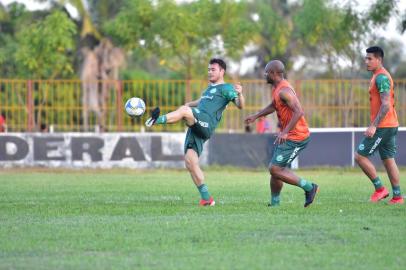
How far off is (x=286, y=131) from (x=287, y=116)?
0.29 metres

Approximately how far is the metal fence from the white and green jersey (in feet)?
45.9

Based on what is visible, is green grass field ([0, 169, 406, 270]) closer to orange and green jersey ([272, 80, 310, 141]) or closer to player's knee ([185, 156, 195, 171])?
player's knee ([185, 156, 195, 171])

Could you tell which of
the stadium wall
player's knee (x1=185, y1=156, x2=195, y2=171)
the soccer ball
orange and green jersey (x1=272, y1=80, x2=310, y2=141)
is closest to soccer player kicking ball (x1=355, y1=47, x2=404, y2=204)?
orange and green jersey (x1=272, y1=80, x2=310, y2=141)

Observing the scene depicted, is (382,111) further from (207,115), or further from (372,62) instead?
(207,115)

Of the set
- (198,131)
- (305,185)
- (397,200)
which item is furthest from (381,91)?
(198,131)

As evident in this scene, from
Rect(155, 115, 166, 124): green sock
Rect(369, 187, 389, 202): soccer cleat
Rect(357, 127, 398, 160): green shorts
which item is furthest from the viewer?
Rect(369, 187, 389, 202): soccer cleat

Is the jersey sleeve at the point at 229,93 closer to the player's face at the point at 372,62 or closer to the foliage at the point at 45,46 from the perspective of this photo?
the player's face at the point at 372,62

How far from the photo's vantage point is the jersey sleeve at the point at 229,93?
41.6ft

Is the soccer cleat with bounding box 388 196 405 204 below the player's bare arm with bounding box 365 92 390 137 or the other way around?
below

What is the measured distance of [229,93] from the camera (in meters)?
12.7

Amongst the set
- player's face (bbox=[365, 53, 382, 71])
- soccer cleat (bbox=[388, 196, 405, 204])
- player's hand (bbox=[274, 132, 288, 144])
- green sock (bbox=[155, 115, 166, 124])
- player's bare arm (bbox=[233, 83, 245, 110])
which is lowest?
soccer cleat (bbox=[388, 196, 405, 204])

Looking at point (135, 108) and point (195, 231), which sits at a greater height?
point (135, 108)

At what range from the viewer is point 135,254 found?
8297mm

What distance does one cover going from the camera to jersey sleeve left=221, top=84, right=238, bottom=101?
1267 cm
